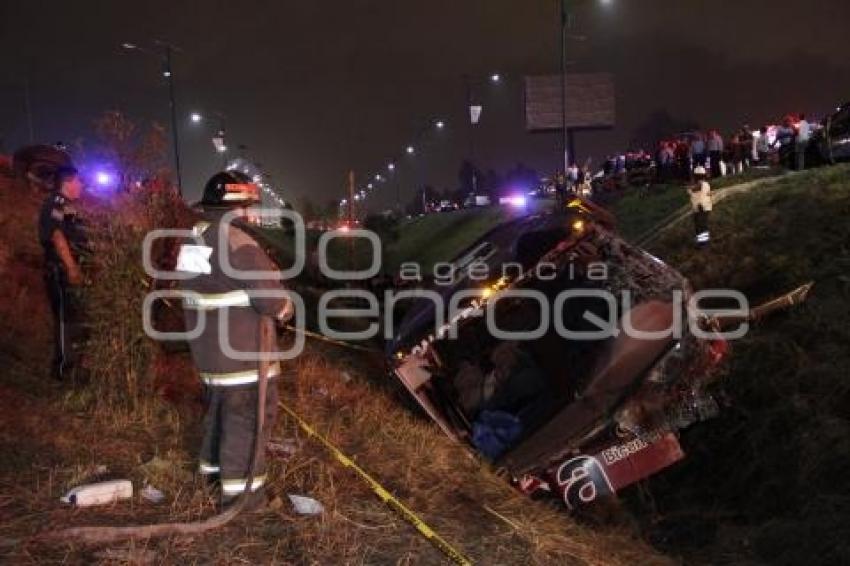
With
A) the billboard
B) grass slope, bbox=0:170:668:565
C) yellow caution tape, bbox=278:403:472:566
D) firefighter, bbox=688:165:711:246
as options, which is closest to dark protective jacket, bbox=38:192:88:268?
grass slope, bbox=0:170:668:565

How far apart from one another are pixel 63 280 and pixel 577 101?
43047 millimetres

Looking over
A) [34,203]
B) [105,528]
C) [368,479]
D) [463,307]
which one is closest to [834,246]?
[463,307]

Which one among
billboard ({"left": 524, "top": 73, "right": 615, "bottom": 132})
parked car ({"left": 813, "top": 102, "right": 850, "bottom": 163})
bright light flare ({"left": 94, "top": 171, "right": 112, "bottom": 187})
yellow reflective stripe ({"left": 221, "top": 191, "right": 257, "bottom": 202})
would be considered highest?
billboard ({"left": 524, "top": 73, "right": 615, "bottom": 132})

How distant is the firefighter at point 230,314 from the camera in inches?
169

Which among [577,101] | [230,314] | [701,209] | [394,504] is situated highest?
[577,101]

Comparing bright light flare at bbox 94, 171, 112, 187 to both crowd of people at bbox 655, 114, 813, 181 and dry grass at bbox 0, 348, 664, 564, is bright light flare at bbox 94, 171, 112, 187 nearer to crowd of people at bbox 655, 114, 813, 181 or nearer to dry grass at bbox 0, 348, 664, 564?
dry grass at bbox 0, 348, 664, 564

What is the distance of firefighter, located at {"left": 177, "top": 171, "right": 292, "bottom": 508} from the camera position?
429 centimetres

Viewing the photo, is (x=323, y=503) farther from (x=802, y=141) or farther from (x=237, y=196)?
(x=802, y=141)

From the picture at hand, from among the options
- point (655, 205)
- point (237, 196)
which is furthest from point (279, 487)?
point (655, 205)

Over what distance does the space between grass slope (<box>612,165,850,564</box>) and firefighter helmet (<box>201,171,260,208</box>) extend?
13.7ft

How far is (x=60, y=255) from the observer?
20.2ft

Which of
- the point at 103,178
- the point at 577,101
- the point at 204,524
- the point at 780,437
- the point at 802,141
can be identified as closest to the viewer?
the point at 204,524

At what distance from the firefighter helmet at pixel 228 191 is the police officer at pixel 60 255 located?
7.22 ft

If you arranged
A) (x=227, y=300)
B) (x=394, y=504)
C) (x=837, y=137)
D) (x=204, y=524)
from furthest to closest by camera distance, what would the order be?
(x=837, y=137) → (x=394, y=504) → (x=227, y=300) → (x=204, y=524)
